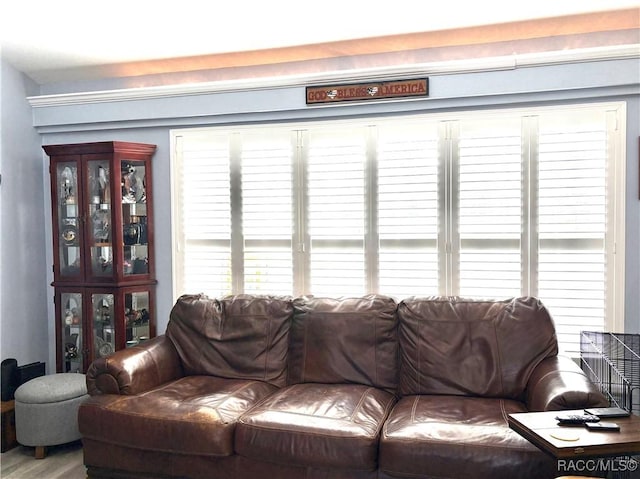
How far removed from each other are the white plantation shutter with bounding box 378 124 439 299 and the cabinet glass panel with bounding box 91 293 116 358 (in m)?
1.89

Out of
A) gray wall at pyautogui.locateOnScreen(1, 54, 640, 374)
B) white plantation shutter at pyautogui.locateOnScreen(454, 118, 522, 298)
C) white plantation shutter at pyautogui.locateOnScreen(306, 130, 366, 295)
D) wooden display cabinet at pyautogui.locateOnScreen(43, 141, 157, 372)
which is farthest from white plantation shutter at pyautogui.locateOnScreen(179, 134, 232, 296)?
white plantation shutter at pyautogui.locateOnScreen(454, 118, 522, 298)

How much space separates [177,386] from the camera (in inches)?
123

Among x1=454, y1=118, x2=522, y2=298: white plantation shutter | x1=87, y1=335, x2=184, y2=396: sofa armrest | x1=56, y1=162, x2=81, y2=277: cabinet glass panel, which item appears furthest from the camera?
x1=56, y1=162, x2=81, y2=277: cabinet glass panel

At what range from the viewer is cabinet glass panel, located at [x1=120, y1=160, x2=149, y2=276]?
12.6ft

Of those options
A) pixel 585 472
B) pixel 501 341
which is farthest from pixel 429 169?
pixel 585 472

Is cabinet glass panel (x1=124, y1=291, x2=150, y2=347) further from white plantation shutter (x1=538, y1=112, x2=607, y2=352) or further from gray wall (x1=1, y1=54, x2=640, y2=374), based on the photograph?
white plantation shutter (x1=538, y1=112, x2=607, y2=352)

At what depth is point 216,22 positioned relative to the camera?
3.29 m

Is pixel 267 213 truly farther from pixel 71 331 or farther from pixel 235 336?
pixel 71 331

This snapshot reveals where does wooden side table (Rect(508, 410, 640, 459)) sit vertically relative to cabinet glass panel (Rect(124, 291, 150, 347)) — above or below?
below

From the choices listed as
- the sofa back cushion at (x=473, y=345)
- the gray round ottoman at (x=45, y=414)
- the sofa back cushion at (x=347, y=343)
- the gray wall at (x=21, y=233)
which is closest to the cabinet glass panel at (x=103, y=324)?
the gray round ottoman at (x=45, y=414)

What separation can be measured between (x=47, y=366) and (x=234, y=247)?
1848 mm

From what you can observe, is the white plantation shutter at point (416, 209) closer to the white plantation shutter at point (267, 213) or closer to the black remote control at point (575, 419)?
the white plantation shutter at point (267, 213)

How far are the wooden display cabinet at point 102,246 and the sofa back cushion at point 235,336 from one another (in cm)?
49

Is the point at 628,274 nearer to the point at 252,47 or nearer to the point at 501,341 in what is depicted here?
the point at 501,341
